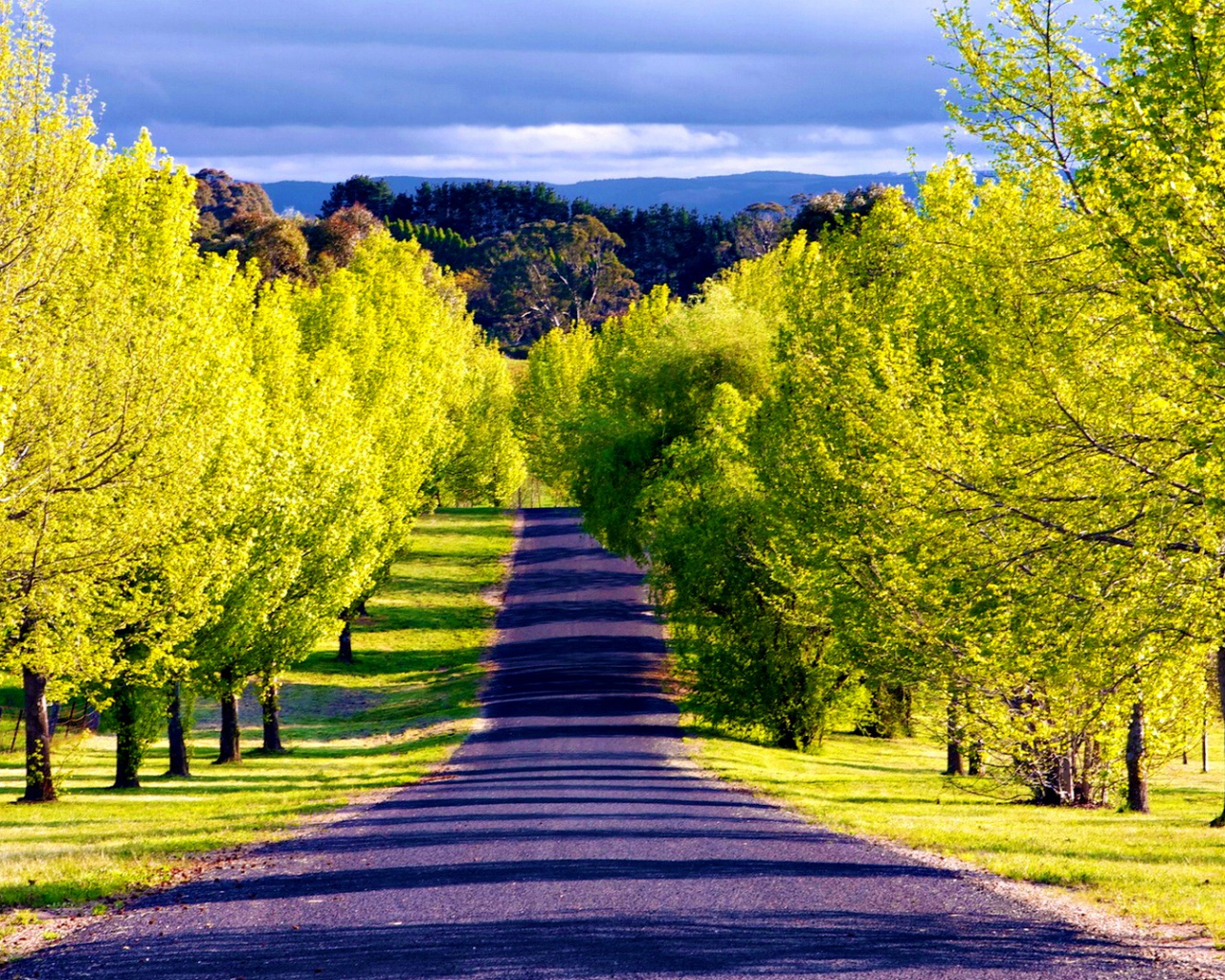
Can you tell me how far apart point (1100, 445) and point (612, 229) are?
7095 inches

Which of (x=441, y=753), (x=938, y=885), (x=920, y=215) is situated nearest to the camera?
(x=938, y=885)

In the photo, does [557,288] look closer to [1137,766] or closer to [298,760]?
[298,760]

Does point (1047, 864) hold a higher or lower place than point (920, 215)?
lower

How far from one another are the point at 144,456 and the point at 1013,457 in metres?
14.6

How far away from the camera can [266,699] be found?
115 ft

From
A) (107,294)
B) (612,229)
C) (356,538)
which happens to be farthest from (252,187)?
(107,294)

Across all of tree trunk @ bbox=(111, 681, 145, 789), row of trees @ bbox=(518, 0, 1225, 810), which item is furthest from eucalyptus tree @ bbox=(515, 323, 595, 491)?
tree trunk @ bbox=(111, 681, 145, 789)

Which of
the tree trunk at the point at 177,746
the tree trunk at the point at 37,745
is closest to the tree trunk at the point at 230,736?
the tree trunk at the point at 177,746

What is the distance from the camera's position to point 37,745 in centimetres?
2612

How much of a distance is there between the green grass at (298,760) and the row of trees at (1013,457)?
10989 mm

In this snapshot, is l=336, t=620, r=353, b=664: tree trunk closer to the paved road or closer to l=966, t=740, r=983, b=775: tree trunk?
l=966, t=740, r=983, b=775: tree trunk

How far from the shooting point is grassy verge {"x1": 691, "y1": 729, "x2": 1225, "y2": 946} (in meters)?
14.1

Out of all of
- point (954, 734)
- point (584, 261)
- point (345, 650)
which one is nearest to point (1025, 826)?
point (954, 734)

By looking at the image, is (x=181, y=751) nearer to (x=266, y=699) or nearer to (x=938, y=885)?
(x=266, y=699)
